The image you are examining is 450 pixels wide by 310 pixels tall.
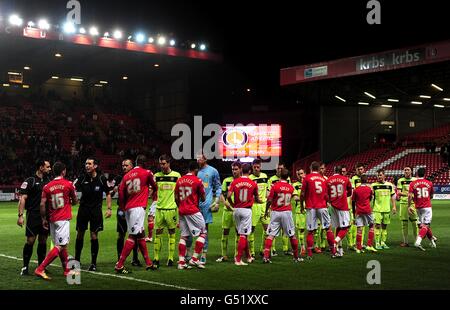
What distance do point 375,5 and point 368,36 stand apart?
856cm

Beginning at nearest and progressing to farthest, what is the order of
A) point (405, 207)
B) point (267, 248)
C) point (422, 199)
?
1. point (267, 248)
2. point (422, 199)
3. point (405, 207)

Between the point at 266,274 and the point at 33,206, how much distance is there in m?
4.60

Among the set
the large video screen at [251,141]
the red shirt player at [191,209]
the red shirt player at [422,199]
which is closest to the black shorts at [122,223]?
the red shirt player at [191,209]

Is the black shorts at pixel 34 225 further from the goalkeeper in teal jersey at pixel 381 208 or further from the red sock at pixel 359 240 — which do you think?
the goalkeeper in teal jersey at pixel 381 208

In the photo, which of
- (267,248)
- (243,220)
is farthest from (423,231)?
(243,220)

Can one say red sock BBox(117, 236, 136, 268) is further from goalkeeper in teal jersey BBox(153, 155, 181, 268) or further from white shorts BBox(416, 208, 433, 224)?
white shorts BBox(416, 208, 433, 224)

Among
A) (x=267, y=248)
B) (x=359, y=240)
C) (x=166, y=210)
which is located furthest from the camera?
(x=359, y=240)

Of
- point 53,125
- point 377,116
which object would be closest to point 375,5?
point 377,116

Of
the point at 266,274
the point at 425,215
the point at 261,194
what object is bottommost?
the point at 266,274

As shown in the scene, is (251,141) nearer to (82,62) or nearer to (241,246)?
(82,62)

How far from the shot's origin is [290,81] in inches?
1502

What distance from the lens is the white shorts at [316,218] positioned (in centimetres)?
1291

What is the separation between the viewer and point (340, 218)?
43.7ft
